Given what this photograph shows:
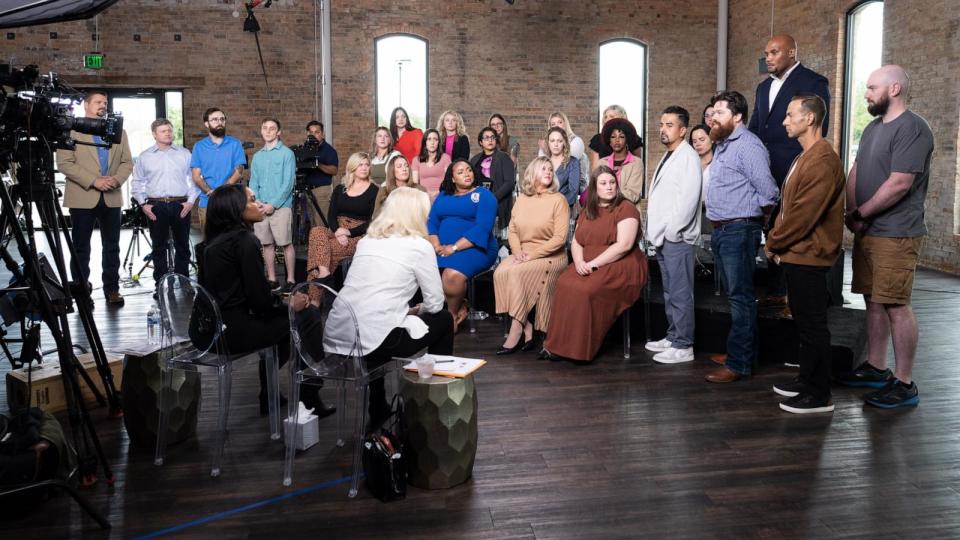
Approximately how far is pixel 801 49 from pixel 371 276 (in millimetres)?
9270

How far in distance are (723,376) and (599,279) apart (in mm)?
926

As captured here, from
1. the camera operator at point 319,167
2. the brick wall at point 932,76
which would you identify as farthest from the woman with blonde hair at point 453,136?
the brick wall at point 932,76

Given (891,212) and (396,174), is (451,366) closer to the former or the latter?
(891,212)

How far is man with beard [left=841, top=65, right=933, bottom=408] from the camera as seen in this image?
12.7 feet

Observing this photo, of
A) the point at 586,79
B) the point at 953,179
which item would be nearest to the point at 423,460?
the point at 953,179

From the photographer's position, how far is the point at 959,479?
10.6 ft

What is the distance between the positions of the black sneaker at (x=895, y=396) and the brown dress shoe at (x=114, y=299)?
222 inches

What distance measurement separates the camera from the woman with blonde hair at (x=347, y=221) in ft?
20.6

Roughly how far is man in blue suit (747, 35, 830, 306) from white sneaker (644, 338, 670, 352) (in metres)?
1.00

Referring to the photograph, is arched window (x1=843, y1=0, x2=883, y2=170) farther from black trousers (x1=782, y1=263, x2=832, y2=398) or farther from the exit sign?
the exit sign

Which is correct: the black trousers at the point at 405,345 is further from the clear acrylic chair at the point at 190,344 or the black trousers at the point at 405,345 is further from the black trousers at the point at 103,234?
the black trousers at the point at 103,234

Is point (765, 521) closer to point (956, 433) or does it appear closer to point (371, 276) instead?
point (956, 433)

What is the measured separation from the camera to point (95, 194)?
6.61 meters

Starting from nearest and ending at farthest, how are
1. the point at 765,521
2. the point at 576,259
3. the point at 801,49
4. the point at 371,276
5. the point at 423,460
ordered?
1. the point at 765,521
2. the point at 423,460
3. the point at 371,276
4. the point at 576,259
5. the point at 801,49
